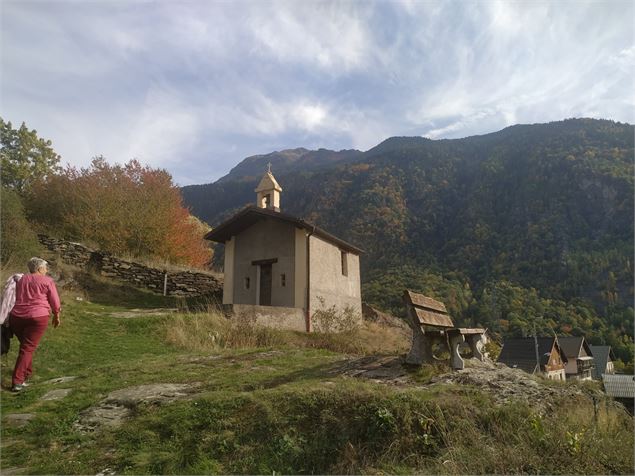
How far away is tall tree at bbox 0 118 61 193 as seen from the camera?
98.1 feet

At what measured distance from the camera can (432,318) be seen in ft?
21.9

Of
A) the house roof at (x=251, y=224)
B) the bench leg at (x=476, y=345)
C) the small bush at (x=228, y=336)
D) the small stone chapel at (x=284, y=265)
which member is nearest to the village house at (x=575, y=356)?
the small stone chapel at (x=284, y=265)

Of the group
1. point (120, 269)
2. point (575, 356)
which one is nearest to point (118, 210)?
point (120, 269)

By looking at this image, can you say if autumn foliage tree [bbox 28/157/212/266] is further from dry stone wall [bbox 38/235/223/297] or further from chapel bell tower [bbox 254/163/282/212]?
chapel bell tower [bbox 254/163/282/212]

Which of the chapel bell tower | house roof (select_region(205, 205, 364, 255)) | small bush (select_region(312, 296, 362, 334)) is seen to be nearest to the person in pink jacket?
house roof (select_region(205, 205, 364, 255))

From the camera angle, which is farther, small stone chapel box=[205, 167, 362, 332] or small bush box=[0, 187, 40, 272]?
small stone chapel box=[205, 167, 362, 332]

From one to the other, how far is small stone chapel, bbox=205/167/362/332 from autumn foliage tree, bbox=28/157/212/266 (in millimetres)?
6508

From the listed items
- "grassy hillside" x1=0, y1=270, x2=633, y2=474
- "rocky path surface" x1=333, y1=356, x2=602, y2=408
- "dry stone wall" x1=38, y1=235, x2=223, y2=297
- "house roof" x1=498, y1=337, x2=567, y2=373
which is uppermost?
"dry stone wall" x1=38, y1=235, x2=223, y2=297

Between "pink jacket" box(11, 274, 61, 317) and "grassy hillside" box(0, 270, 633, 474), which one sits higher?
"pink jacket" box(11, 274, 61, 317)

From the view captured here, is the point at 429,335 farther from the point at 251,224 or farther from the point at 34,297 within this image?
the point at 251,224

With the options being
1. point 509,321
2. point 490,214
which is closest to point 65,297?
Result: point 509,321

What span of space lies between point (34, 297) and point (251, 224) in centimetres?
1445

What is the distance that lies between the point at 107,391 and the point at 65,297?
36.2 feet

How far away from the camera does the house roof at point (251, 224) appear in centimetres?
1886
